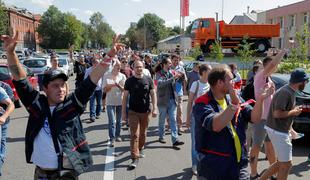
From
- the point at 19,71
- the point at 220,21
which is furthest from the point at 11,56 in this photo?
the point at 220,21

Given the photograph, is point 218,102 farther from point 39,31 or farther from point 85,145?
point 39,31

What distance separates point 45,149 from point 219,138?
1.49m

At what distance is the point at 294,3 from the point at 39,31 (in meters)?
70.1

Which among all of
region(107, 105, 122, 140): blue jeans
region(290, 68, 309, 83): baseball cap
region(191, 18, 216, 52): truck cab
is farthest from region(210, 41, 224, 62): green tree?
region(290, 68, 309, 83): baseball cap

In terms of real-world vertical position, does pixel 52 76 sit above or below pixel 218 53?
below

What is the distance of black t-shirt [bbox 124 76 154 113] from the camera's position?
6258 mm

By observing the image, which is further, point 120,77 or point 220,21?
point 220,21

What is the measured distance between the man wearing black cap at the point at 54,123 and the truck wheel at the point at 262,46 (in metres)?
33.6

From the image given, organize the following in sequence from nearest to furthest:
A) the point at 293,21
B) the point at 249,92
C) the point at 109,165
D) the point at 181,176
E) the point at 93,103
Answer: the point at 181,176
the point at 249,92
the point at 109,165
the point at 93,103
the point at 293,21

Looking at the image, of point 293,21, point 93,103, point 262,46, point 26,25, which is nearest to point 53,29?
point 26,25

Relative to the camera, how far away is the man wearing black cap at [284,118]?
4.43 meters

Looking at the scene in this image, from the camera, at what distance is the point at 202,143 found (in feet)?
10.0

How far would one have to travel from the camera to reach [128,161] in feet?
21.5

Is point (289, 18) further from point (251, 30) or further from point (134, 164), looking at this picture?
point (134, 164)
